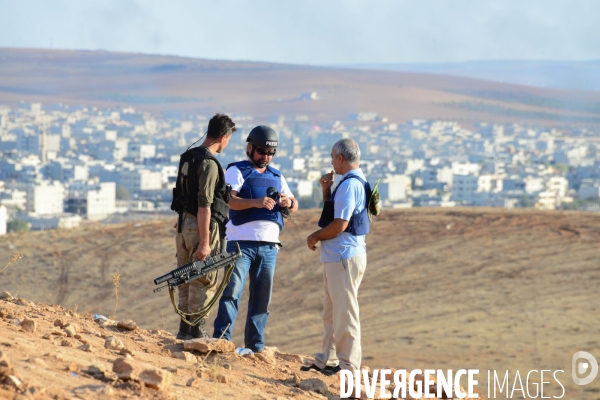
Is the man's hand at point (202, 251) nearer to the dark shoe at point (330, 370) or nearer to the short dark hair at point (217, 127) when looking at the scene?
the short dark hair at point (217, 127)

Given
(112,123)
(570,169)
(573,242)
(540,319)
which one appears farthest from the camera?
(112,123)

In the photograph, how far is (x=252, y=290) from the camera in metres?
6.03

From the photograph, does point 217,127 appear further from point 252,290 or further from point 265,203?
point 252,290

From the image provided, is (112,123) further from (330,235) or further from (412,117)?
(330,235)

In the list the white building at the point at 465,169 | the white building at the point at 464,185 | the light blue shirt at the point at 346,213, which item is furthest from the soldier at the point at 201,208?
the white building at the point at 465,169

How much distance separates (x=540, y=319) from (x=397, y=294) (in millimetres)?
2903

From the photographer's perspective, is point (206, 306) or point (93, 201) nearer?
point (206, 306)

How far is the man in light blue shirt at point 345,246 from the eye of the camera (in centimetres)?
525

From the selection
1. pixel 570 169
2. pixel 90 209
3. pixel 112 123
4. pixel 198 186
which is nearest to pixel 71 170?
pixel 90 209

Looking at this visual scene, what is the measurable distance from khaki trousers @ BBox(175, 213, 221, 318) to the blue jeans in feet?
0.48

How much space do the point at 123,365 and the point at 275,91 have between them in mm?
170770

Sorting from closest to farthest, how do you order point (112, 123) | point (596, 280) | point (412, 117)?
point (596, 280)
point (112, 123)
point (412, 117)

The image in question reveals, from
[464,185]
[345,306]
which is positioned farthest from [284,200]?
[464,185]

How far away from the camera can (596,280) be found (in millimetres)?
15039
